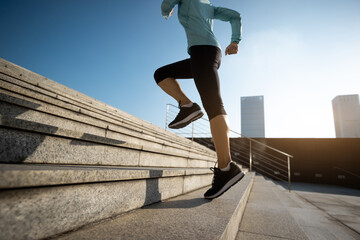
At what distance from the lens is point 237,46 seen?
4.68 ft

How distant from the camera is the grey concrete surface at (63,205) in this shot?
43 centimetres

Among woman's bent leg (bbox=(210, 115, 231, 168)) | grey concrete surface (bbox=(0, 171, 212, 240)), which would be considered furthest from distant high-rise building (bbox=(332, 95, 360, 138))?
grey concrete surface (bbox=(0, 171, 212, 240))

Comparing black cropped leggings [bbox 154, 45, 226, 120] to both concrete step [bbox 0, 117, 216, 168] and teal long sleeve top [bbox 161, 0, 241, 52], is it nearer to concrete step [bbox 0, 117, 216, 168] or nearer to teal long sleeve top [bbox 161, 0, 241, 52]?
teal long sleeve top [bbox 161, 0, 241, 52]

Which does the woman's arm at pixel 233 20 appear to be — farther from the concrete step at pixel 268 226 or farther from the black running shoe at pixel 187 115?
the concrete step at pixel 268 226

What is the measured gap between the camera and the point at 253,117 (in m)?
96.8

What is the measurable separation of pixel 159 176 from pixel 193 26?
1056 millimetres

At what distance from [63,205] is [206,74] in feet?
Result: 3.21

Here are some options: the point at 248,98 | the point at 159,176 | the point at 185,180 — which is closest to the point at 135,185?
the point at 159,176

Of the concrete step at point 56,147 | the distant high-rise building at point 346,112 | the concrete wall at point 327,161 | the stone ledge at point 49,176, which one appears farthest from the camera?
the distant high-rise building at point 346,112

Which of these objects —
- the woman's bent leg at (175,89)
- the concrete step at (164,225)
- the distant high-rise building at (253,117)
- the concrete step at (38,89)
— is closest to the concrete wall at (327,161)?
the concrete step at (38,89)

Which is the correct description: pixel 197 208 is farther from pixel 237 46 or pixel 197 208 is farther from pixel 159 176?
pixel 237 46

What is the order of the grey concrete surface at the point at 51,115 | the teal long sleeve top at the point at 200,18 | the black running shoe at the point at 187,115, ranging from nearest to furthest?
the grey concrete surface at the point at 51,115, the teal long sleeve top at the point at 200,18, the black running shoe at the point at 187,115

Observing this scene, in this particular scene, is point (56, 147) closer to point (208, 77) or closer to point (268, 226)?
point (208, 77)

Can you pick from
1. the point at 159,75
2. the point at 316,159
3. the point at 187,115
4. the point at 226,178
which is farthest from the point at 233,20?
the point at 316,159
